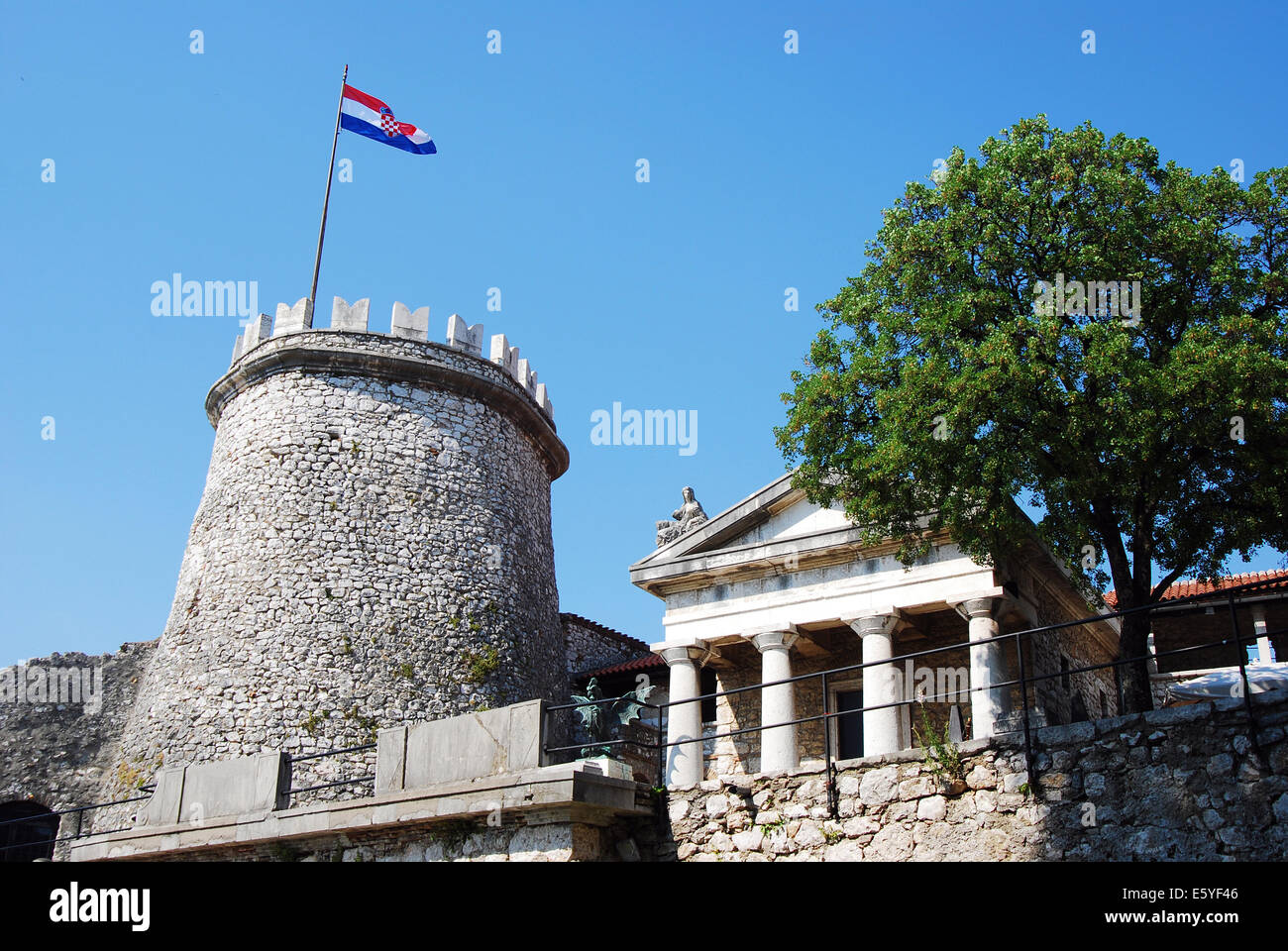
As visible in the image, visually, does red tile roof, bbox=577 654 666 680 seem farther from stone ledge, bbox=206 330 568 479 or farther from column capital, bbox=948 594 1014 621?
column capital, bbox=948 594 1014 621

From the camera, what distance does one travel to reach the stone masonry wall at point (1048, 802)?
891 centimetres

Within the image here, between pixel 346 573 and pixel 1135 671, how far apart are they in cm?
1469

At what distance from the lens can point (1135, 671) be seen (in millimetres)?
12750

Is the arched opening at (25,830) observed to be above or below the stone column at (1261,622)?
below

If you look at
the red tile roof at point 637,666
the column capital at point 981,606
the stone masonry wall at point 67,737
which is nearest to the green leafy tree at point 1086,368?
the column capital at point 981,606

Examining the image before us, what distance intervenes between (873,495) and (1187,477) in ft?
12.4

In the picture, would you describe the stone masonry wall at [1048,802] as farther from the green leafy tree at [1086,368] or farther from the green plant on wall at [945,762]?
the green leafy tree at [1086,368]

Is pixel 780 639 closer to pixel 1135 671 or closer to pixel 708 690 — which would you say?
pixel 708 690

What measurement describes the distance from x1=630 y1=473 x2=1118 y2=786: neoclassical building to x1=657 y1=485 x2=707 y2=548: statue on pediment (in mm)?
120

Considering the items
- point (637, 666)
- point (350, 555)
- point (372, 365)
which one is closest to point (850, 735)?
point (637, 666)

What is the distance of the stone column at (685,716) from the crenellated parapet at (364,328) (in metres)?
8.51
